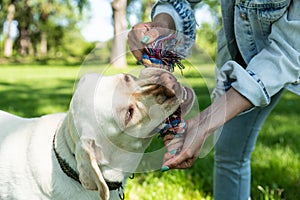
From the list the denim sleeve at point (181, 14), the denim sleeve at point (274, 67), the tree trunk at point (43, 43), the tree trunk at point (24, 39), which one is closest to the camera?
the denim sleeve at point (274, 67)

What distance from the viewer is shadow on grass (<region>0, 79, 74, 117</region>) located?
753 centimetres

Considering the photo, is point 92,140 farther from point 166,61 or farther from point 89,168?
point 166,61

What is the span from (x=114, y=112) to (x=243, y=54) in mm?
891

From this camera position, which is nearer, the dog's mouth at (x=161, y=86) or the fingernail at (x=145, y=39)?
the dog's mouth at (x=161, y=86)

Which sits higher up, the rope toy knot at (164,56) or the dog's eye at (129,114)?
the rope toy knot at (164,56)

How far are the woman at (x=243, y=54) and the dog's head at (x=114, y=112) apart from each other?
6.8 inches

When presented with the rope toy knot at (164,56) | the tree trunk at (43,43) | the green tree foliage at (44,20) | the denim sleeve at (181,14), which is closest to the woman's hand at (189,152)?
the rope toy knot at (164,56)

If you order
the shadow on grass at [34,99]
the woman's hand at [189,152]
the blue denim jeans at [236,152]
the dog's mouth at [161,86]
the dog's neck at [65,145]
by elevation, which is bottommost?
the shadow on grass at [34,99]

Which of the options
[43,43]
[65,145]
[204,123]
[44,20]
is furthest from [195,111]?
[43,43]

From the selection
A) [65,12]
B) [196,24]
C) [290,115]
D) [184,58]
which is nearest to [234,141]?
[196,24]

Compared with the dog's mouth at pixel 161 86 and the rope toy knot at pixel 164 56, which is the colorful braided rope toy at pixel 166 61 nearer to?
the rope toy knot at pixel 164 56

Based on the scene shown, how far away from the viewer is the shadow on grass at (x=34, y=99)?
753 cm

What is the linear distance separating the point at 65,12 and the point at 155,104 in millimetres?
31733

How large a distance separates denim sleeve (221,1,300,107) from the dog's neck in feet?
2.74
